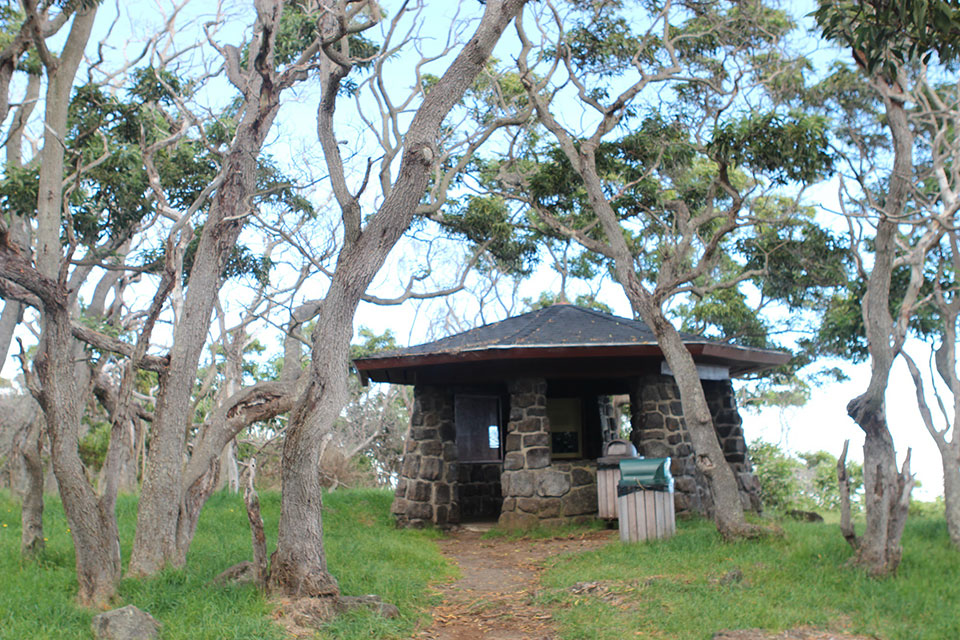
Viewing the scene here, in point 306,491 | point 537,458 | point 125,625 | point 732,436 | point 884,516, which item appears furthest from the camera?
point 732,436

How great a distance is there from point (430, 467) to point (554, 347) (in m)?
3.21

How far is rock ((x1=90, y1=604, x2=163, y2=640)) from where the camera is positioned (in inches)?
202

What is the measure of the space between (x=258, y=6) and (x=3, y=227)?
10.9ft

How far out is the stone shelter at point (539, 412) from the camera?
1148 cm

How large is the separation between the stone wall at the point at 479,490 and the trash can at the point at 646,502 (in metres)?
4.73

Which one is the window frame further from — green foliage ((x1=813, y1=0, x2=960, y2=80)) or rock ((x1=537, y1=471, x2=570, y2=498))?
green foliage ((x1=813, y1=0, x2=960, y2=80))

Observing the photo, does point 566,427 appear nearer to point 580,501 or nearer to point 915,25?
point 580,501

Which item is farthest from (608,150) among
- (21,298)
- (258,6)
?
(21,298)

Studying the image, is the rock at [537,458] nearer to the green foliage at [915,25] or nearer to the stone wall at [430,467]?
the stone wall at [430,467]

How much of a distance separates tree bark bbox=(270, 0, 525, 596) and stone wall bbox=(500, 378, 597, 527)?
5351mm

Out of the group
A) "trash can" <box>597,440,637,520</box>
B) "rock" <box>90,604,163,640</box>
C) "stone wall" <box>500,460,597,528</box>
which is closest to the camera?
"rock" <box>90,604,163,640</box>

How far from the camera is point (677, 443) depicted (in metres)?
12.0

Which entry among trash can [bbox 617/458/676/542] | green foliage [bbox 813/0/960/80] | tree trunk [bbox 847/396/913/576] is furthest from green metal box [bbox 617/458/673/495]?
green foliage [bbox 813/0/960/80]

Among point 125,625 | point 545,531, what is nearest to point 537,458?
point 545,531
